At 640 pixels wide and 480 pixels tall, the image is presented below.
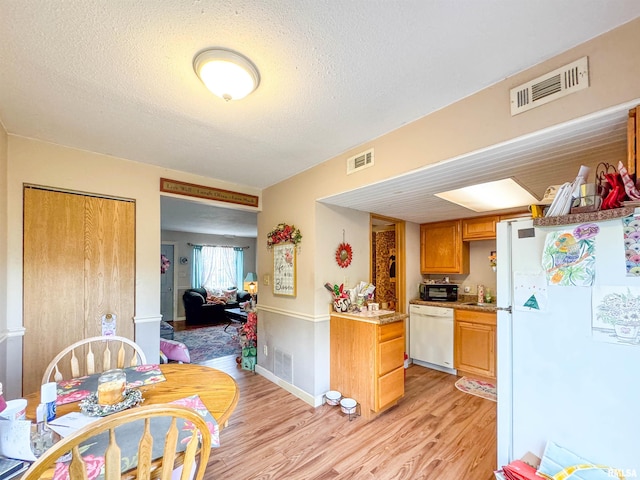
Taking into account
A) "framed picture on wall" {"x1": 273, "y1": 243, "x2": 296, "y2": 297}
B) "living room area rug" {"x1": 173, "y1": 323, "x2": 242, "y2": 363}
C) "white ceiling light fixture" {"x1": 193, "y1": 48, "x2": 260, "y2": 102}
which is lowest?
"living room area rug" {"x1": 173, "y1": 323, "x2": 242, "y2": 363}

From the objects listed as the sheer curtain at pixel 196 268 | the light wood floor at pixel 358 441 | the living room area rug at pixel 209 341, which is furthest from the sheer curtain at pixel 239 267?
the light wood floor at pixel 358 441

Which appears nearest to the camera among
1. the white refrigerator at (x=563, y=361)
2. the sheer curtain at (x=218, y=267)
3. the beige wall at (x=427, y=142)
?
the white refrigerator at (x=563, y=361)

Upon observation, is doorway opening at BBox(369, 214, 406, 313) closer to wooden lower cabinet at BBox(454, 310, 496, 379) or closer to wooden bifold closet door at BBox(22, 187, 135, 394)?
wooden lower cabinet at BBox(454, 310, 496, 379)

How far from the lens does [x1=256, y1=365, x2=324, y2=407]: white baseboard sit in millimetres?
2842

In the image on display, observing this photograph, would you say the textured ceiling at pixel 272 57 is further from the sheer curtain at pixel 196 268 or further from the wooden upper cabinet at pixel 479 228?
the sheer curtain at pixel 196 268

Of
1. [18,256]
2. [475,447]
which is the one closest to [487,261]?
[475,447]

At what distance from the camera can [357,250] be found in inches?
133

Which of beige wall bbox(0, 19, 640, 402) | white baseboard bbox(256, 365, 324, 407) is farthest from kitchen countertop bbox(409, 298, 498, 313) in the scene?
white baseboard bbox(256, 365, 324, 407)

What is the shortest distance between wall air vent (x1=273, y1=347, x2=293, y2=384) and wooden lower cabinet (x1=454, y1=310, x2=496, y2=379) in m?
2.11

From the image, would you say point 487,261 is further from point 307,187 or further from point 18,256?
point 18,256

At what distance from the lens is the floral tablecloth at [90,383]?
1402mm

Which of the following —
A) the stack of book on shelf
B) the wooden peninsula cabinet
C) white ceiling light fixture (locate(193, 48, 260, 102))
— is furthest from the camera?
the wooden peninsula cabinet

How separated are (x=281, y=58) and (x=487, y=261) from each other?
3803 mm

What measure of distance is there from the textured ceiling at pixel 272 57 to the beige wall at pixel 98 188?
0.82 ft
